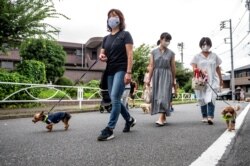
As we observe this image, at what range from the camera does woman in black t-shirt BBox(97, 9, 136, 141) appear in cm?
523

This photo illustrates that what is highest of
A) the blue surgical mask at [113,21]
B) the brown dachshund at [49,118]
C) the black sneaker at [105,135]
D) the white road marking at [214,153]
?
the blue surgical mask at [113,21]

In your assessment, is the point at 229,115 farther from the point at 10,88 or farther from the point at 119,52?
the point at 10,88

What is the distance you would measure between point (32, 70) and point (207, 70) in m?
10.8

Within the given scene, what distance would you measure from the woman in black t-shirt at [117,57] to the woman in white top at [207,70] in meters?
2.67

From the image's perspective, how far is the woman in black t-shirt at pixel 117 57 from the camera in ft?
17.2

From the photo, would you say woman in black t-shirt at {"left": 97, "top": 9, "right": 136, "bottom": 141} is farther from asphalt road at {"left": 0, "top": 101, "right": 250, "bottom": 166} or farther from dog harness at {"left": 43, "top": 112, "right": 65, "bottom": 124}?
dog harness at {"left": 43, "top": 112, "right": 65, "bottom": 124}

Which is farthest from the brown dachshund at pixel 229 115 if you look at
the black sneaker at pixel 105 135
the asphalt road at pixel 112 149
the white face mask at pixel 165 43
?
the black sneaker at pixel 105 135

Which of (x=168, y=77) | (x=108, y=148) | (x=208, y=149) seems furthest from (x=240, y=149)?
(x=168, y=77)

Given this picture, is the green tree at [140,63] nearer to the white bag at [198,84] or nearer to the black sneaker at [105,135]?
the white bag at [198,84]

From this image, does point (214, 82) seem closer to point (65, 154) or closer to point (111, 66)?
point (111, 66)

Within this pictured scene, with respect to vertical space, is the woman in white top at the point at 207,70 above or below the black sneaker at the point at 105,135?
above

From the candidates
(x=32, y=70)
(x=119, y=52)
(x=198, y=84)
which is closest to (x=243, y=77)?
(x=32, y=70)

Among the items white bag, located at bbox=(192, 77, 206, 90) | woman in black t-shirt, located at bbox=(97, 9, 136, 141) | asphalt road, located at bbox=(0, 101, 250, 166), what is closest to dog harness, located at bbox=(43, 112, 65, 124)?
asphalt road, located at bbox=(0, 101, 250, 166)

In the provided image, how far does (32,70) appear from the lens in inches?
654
